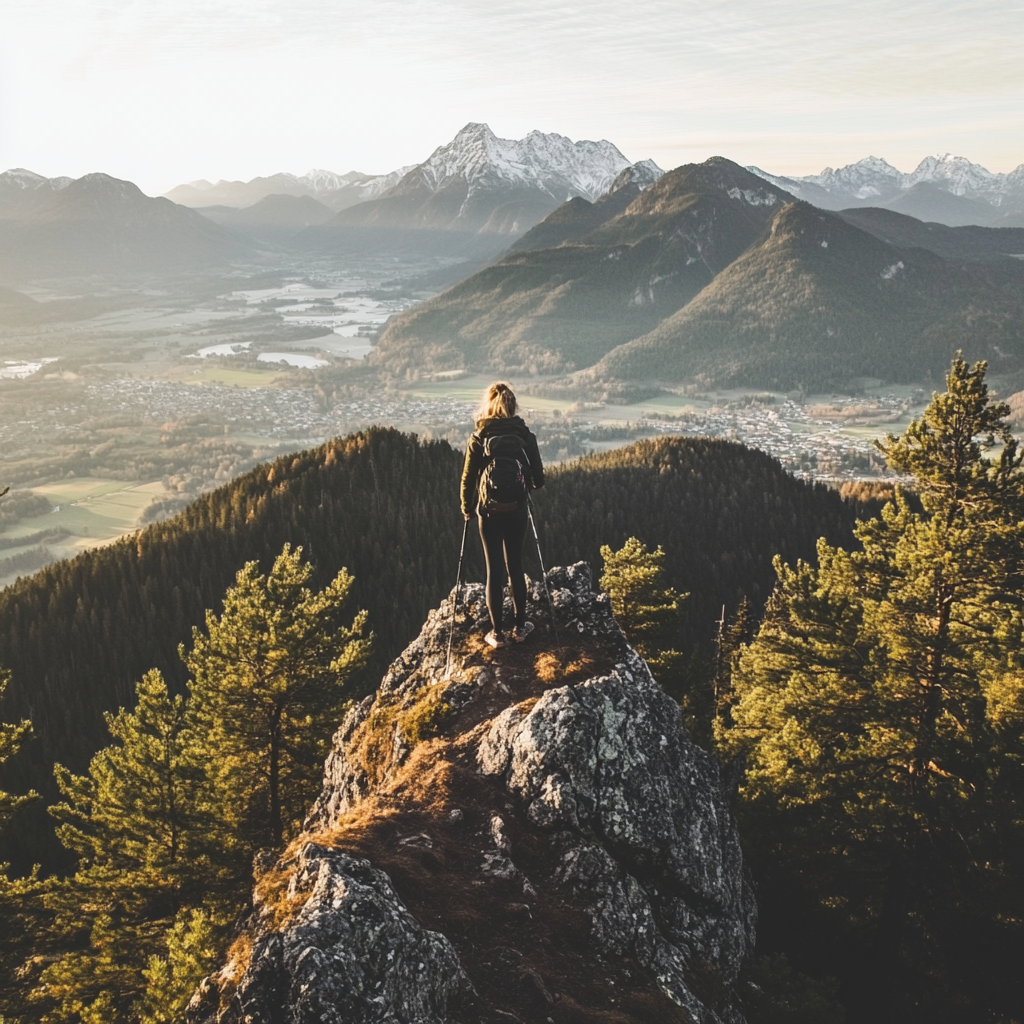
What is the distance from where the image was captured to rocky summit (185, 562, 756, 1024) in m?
8.69

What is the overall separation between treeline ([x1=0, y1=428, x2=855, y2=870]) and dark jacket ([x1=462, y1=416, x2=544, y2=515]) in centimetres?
6625

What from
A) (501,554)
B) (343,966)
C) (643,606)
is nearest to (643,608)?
(643,606)

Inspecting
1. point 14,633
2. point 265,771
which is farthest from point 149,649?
point 265,771

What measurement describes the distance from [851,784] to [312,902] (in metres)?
16.6

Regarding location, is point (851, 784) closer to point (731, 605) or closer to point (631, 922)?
point (631, 922)

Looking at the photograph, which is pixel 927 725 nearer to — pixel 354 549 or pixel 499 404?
pixel 499 404

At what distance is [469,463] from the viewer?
15.6 metres

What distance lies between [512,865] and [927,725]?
13.7m

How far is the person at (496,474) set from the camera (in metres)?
15.2

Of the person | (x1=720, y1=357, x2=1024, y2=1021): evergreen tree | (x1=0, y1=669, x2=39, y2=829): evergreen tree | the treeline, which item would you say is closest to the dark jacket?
the person

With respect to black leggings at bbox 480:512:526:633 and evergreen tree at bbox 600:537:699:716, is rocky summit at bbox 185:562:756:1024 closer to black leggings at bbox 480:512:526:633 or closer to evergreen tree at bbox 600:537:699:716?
black leggings at bbox 480:512:526:633

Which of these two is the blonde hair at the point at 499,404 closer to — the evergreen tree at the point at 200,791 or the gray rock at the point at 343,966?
the gray rock at the point at 343,966

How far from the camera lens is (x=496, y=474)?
1499cm

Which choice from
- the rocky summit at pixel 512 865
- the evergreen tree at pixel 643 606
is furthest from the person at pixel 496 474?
the evergreen tree at pixel 643 606
